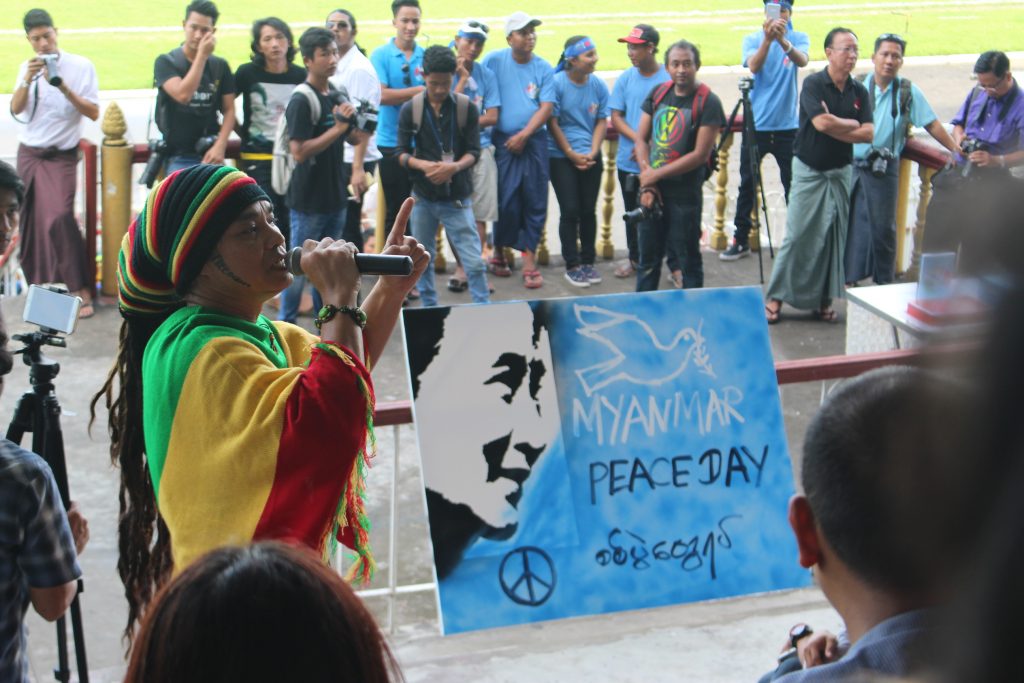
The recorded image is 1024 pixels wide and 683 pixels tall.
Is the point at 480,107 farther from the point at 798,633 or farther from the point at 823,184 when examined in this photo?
the point at 798,633

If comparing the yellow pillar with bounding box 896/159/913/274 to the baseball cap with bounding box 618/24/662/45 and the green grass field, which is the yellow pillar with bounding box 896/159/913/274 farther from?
the green grass field

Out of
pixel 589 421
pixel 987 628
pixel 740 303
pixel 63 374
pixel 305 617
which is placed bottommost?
pixel 63 374

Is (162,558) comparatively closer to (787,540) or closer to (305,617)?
(305,617)

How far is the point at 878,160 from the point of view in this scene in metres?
8.21

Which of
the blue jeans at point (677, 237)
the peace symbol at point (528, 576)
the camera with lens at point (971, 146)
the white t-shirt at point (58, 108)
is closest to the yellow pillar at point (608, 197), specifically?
the blue jeans at point (677, 237)

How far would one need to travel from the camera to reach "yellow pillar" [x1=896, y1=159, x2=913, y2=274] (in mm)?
8789

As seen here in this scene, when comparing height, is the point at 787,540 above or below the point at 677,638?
above

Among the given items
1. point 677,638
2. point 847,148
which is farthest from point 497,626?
point 847,148

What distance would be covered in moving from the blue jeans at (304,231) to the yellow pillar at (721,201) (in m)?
3.12

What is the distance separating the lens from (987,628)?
0.62 m

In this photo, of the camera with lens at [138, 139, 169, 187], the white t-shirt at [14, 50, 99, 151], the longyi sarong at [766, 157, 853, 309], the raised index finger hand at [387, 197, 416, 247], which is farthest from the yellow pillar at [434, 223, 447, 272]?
the raised index finger hand at [387, 197, 416, 247]

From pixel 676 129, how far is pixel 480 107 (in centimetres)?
144

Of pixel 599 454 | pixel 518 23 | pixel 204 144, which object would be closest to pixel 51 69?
pixel 204 144

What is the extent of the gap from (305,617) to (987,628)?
2.86 ft
